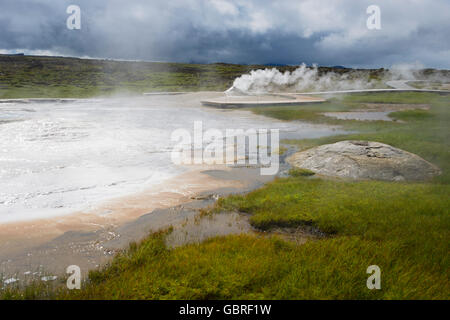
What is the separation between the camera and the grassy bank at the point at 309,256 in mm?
4418

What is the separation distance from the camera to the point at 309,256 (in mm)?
5398

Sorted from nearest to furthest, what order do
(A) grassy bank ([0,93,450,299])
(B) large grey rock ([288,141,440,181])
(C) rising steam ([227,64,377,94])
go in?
→ (A) grassy bank ([0,93,450,299])
(B) large grey rock ([288,141,440,181])
(C) rising steam ([227,64,377,94])

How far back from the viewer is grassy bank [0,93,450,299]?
14.5 ft

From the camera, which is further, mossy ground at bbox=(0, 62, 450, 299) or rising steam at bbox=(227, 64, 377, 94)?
rising steam at bbox=(227, 64, 377, 94)

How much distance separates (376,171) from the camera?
11109mm

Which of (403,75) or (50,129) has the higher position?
A: (403,75)

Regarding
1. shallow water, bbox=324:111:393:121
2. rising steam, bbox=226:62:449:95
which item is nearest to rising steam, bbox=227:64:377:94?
rising steam, bbox=226:62:449:95

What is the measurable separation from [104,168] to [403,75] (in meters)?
96.6

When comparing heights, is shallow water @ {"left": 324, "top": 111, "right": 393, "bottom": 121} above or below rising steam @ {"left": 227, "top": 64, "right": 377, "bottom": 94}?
below

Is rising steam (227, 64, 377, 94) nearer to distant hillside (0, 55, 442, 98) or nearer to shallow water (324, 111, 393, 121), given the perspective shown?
distant hillside (0, 55, 442, 98)

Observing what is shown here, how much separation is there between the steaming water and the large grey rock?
19.3 feet
